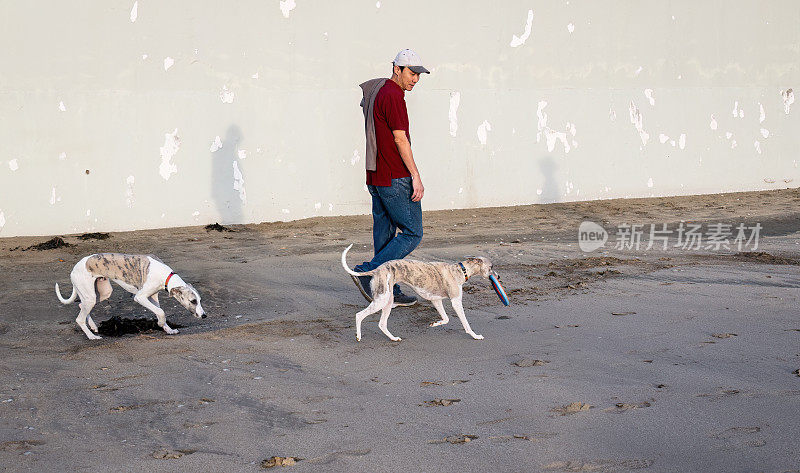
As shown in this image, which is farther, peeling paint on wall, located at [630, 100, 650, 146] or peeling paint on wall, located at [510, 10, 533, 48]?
peeling paint on wall, located at [630, 100, 650, 146]

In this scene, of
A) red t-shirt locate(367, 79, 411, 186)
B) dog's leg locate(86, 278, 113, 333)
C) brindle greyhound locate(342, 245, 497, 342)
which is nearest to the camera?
brindle greyhound locate(342, 245, 497, 342)

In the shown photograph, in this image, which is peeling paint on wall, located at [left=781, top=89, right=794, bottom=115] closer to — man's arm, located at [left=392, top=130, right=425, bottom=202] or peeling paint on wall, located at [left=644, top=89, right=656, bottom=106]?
peeling paint on wall, located at [left=644, top=89, right=656, bottom=106]

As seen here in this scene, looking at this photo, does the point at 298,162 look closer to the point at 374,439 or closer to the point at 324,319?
the point at 324,319

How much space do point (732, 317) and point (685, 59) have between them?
857 centimetres

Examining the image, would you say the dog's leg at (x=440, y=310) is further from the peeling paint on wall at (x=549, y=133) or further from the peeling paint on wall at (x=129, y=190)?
the peeling paint on wall at (x=549, y=133)

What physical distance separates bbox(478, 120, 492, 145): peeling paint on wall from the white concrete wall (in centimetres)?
2

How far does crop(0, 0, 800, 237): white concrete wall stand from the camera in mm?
10242

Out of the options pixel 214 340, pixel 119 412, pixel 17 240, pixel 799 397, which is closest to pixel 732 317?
pixel 799 397

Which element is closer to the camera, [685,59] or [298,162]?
[298,162]

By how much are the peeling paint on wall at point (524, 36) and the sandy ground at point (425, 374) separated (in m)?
4.76

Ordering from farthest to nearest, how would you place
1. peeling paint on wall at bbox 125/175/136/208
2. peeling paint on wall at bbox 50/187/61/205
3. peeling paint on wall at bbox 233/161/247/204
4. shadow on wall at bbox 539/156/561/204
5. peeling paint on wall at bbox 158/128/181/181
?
shadow on wall at bbox 539/156/561/204 → peeling paint on wall at bbox 233/161/247/204 → peeling paint on wall at bbox 158/128/181/181 → peeling paint on wall at bbox 125/175/136/208 → peeling paint on wall at bbox 50/187/61/205

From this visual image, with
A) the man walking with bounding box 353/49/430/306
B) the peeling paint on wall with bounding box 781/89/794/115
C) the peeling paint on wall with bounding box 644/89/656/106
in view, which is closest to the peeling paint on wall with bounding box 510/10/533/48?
the peeling paint on wall with bounding box 644/89/656/106

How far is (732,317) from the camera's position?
5973mm

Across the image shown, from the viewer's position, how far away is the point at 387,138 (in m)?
6.27
